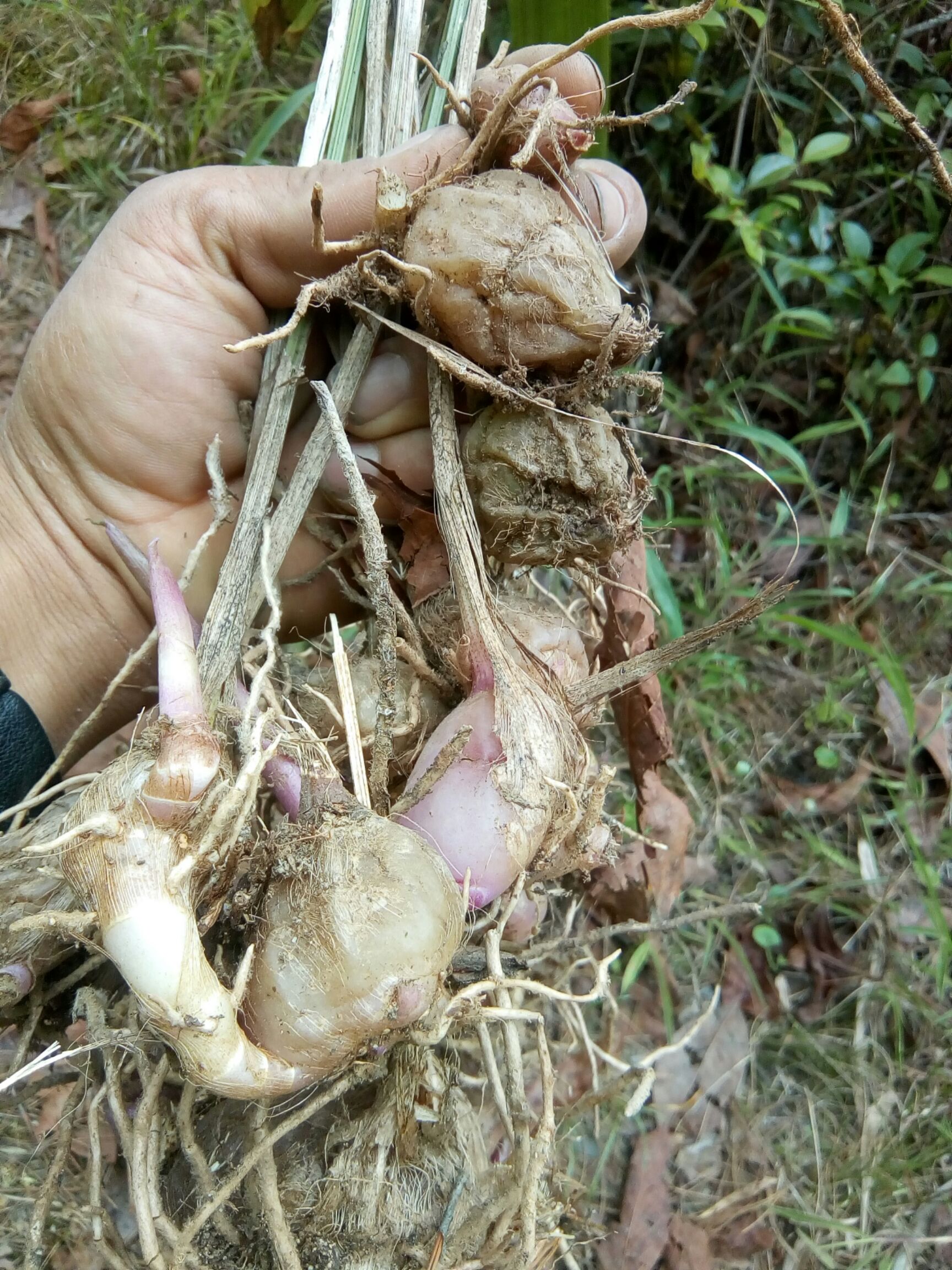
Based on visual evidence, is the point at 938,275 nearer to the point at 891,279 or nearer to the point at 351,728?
the point at 891,279

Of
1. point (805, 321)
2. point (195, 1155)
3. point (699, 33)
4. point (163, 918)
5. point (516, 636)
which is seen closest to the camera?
point (163, 918)

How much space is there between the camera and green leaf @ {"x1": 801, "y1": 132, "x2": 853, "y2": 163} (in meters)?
1.39

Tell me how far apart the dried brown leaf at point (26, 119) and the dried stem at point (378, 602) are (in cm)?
131

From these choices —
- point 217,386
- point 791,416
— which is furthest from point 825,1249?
point 217,386

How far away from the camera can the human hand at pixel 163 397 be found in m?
0.91

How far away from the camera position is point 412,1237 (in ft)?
2.57

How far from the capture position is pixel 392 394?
0.90m

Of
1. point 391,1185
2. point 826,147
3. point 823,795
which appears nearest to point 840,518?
point 823,795

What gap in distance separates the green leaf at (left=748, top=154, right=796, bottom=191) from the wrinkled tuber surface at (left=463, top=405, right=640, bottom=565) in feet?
2.90

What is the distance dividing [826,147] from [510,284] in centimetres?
99

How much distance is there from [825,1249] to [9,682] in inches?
63.0

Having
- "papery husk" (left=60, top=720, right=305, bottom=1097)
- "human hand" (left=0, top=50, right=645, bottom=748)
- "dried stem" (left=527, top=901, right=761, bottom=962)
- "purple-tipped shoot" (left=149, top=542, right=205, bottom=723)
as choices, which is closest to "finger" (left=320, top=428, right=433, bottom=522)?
"human hand" (left=0, top=50, right=645, bottom=748)

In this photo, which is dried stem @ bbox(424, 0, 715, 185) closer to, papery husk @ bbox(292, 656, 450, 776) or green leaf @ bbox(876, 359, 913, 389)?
papery husk @ bbox(292, 656, 450, 776)

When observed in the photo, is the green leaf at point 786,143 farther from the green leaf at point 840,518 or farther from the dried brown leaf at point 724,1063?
the dried brown leaf at point 724,1063
